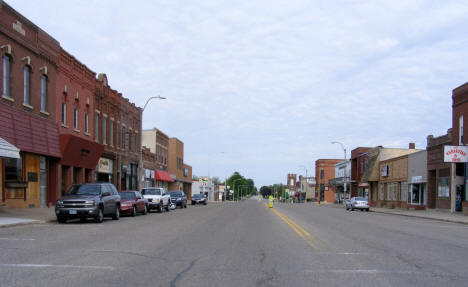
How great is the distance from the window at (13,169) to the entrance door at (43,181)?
2.80 metres

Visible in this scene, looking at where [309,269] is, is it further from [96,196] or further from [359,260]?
[96,196]

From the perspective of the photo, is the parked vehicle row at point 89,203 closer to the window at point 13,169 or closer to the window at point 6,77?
the window at point 13,169

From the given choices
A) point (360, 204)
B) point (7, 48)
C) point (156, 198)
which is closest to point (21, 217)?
point (7, 48)

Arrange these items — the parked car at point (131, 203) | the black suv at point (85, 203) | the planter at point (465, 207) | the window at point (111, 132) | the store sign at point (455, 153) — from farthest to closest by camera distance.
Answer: the window at point (111, 132), the store sign at point (455, 153), the planter at point (465, 207), the parked car at point (131, 203), the black suv at point (85, 203)

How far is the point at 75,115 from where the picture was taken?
115ft

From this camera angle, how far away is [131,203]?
28.5m

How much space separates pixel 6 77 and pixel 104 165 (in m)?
16.1

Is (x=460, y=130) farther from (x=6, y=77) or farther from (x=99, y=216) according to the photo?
(x=6, y=77)

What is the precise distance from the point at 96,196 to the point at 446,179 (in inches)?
1265

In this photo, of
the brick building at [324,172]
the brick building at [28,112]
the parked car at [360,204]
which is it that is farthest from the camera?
the brick building at [324,172]

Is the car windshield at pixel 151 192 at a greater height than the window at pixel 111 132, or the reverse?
the window at pixel 111 132

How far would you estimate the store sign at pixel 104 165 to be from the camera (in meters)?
40.0

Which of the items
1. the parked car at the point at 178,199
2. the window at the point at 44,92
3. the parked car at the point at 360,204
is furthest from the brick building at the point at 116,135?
the parked car at the point at 360,204

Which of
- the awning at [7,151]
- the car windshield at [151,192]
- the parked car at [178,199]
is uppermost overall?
the awning at [7,151]
